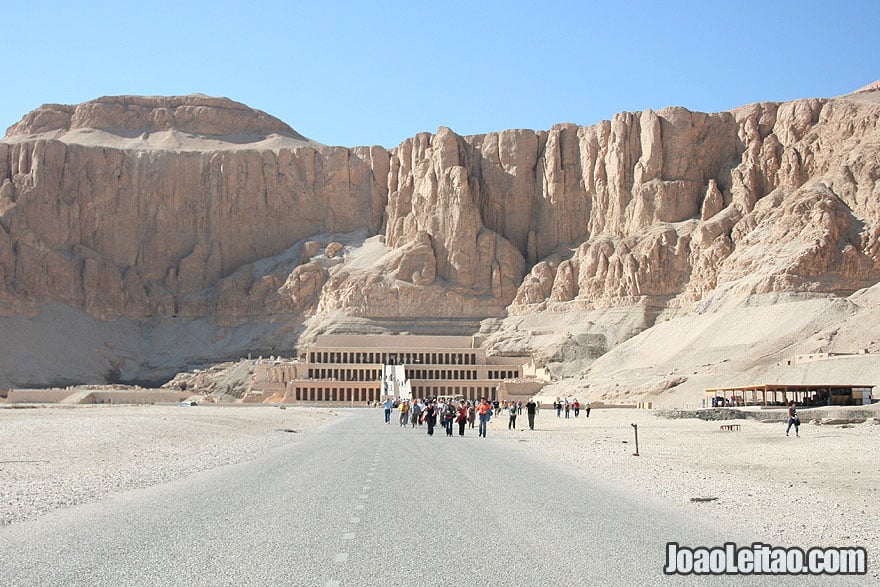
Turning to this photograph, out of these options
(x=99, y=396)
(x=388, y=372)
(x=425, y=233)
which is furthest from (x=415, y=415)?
(x=425, y=233)

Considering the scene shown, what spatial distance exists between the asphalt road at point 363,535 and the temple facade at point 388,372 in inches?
2923

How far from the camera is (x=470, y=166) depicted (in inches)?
5187

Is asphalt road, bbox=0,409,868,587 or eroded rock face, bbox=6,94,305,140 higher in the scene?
eroded rock face, bbox=6,94,305,140

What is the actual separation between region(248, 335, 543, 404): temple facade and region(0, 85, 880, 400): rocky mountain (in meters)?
5.11

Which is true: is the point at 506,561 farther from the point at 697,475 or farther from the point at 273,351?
the point at 273,351

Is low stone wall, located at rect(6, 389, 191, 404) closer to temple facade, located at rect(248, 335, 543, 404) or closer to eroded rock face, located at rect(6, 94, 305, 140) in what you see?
temple facade, located at rect(248, 335, 543, 404)

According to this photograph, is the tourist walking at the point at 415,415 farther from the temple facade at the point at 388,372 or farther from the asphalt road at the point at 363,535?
the temple facade at the point at 388,372

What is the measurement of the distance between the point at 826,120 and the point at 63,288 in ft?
308

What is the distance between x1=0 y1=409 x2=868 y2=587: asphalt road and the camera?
10031 millimetres

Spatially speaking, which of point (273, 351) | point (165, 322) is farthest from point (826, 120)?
point (165, 322)

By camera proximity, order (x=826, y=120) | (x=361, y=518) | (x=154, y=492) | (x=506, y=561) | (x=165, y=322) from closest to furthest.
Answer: (x=506, y=561)
(x=361, y=518)
(x=154, y=492)
(x=826, y=120)
(x=165, y=322)

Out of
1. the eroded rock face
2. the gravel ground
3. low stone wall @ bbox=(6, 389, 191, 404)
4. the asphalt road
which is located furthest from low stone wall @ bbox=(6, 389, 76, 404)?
the asphalt road

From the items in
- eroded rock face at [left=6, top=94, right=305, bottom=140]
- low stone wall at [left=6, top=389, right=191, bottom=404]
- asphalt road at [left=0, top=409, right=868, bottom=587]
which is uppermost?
eroded rock face at [left=6, top=94, right=305, bottom=140]

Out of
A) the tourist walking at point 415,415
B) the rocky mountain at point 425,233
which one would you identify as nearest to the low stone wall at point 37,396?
the rocky mountain at point 425,233
